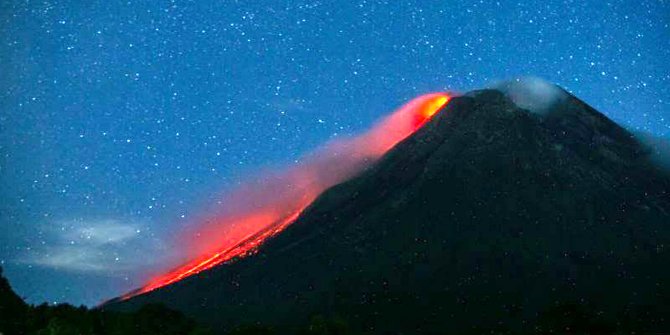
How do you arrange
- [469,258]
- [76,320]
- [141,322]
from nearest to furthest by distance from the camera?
[76,320]
[141,322]
[469,258]

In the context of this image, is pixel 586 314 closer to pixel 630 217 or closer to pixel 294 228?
pixel 630 217

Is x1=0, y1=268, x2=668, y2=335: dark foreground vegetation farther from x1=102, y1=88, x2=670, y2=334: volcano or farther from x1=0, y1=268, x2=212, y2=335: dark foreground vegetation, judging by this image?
x1=102, y1=88, x2=670, y2=334: volcano

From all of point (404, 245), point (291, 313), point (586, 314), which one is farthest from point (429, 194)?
point (586, 314)

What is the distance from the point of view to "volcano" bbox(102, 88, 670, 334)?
134125mm

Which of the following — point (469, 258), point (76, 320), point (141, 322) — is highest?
point (76, 320)

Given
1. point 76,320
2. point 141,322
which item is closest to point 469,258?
point 141,322

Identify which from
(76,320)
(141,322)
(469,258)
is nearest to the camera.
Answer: (76,320)

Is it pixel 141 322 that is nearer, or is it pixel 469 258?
pixel 141 322

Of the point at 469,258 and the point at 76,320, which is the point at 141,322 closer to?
the point at 76,320

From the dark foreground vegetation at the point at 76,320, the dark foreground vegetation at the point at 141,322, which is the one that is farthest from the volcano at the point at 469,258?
the dark foreground vegetation at the point at 76,320

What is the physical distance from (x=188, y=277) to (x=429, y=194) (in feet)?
262

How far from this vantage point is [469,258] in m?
163

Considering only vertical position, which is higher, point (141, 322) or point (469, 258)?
point (141, 322)

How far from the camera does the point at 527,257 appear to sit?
16088 cm
